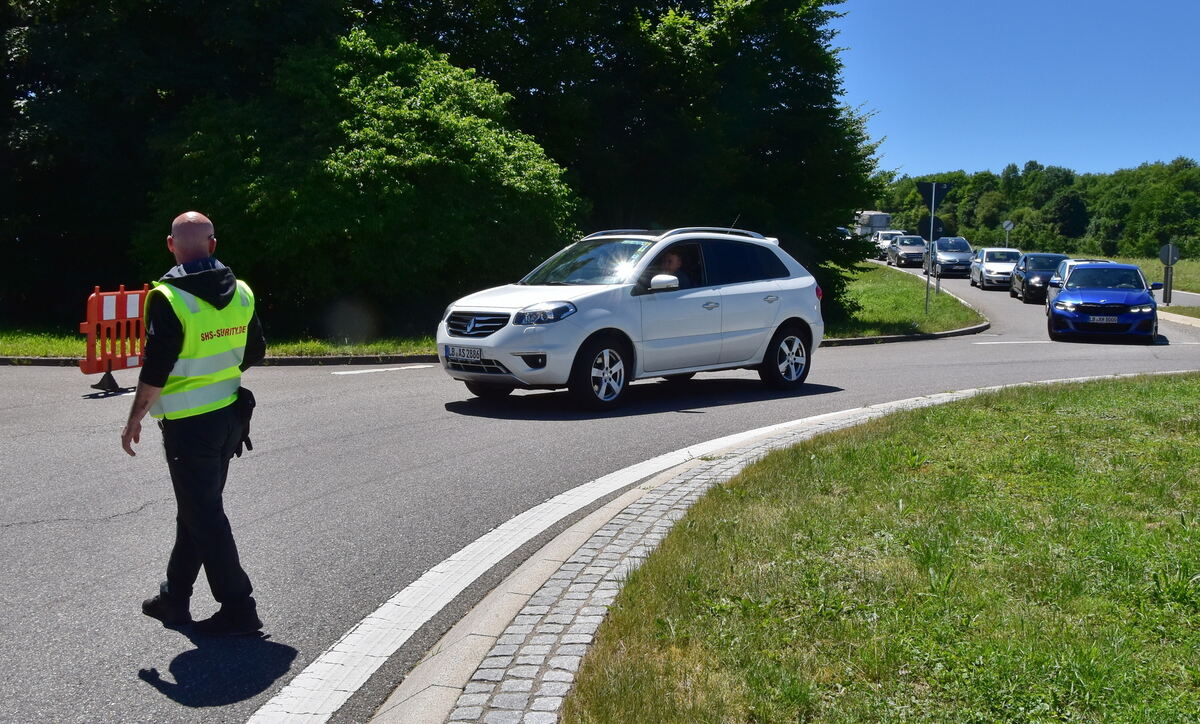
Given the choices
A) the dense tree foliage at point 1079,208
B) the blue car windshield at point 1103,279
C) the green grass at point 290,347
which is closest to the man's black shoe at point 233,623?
Answer: the green grass at point 290,347

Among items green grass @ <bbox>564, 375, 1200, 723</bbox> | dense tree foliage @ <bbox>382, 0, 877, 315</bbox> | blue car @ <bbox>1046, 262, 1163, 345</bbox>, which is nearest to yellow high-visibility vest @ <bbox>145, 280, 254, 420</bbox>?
green grass @ <bbox>564, 375, 1200, 723</bbox>

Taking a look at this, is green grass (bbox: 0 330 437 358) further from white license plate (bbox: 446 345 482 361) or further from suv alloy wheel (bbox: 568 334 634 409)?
suv alloy wheel (bbox: 568 334 634 409)

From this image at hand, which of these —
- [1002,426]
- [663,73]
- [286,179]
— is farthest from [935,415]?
[663,73]

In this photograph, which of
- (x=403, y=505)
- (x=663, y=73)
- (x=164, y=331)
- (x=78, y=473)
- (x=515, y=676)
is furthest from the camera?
(x=663, y=73)

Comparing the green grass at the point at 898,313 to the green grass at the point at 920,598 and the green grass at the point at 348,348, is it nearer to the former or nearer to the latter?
the green grass at the point at 348,348

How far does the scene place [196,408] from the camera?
15.7 feet

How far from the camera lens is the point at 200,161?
20.1 m

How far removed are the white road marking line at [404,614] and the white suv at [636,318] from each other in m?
2.99

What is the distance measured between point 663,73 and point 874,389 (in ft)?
53.6

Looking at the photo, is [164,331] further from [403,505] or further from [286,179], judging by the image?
[286,179]

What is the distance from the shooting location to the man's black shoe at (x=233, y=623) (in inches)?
192

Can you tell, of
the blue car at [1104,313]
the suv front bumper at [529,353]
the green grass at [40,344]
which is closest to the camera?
the suv front bumper at [529,353]

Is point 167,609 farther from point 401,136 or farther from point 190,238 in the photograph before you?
point 401,136

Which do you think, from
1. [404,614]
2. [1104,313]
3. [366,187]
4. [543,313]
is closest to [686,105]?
[1104,313]
